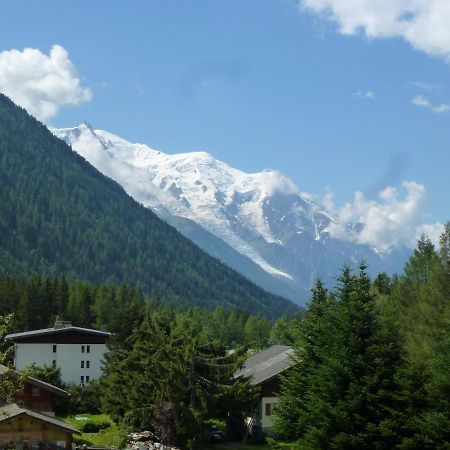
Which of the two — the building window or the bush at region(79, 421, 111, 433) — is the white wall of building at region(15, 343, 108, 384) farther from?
the building window

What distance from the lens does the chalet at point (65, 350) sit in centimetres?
9431

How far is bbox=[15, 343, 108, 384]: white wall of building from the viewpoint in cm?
9431

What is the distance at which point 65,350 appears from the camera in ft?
316

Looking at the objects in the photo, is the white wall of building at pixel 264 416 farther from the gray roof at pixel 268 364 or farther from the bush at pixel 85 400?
the bush at pixel 85 400

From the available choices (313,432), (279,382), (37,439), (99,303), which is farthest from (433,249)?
(99,303)

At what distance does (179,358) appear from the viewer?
2191 inches

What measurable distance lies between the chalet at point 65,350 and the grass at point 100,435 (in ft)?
69.3

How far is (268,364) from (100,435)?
1835 cm

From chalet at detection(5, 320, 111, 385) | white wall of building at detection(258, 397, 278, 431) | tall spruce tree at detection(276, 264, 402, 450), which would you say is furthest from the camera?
chalet at detection(5, 320, 111, 385)

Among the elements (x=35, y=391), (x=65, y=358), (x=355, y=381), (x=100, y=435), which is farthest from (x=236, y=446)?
(x=65, y=358)

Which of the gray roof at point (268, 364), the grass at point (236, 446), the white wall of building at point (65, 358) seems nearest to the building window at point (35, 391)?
the grass at point (236, 446)

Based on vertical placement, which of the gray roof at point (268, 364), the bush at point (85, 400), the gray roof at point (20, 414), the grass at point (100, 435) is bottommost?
the grass at point (100, 435)

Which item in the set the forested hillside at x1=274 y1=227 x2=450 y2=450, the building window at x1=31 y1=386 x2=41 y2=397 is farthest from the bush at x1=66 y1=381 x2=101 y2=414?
the forested hillside at x1=274 y1=227 x2=450 y2=450

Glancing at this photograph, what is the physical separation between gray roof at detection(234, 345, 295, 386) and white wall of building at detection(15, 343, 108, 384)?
25.0m
